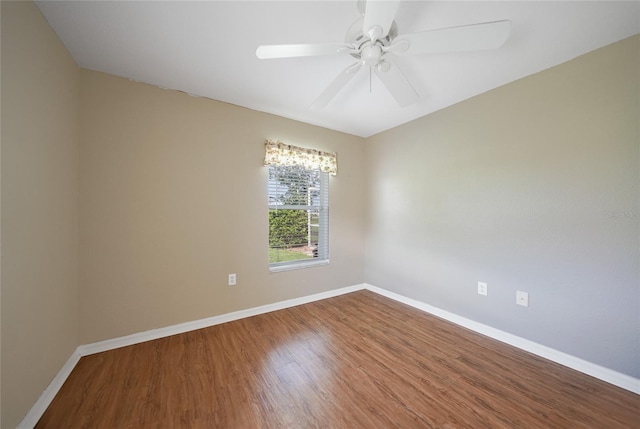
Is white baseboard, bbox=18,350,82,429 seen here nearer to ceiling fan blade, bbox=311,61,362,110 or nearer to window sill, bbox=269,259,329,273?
window sill, bbox=269,259,329,273

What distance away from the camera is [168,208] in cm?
213

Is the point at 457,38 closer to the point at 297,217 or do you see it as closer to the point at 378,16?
the point at 378,16

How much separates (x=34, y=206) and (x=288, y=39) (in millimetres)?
1813

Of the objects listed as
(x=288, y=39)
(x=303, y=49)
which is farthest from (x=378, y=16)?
(x=288, y=39)

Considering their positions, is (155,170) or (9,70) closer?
(9,70)

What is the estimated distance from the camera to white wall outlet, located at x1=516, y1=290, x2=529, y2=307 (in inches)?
76.1

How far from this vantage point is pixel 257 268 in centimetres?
259

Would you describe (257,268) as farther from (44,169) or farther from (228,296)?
(44,169)

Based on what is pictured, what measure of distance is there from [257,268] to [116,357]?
1.30m

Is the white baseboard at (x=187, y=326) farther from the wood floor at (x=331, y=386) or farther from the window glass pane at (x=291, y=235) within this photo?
the window glass pane at (x=291, y=235)

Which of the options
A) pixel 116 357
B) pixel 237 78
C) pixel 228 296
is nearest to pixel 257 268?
pixel 228 296

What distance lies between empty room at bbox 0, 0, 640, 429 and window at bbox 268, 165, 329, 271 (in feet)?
0.15

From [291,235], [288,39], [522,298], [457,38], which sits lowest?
[522,298]

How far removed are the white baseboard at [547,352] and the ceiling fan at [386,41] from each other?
2.25 m
